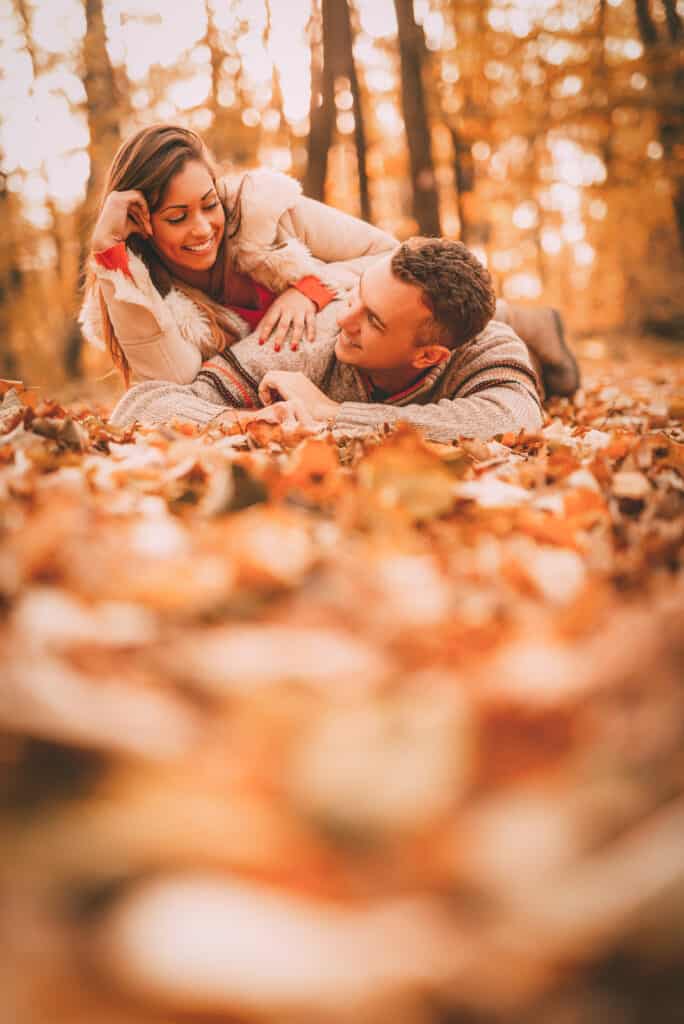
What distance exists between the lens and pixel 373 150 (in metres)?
10.6

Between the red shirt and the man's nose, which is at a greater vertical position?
the red shirt

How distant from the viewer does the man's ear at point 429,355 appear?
2166 mm

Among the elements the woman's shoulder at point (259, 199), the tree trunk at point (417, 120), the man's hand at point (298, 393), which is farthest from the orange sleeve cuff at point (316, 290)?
the tree trunk at point (417, 120)

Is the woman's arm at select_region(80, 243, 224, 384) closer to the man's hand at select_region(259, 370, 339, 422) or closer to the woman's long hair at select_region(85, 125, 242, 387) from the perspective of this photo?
the woman's long hair at select_region(85, 125, 242, 387)

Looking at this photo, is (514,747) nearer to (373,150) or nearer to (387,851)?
(387,851)

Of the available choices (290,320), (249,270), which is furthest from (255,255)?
(290,320)

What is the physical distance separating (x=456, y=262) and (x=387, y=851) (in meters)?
1.95

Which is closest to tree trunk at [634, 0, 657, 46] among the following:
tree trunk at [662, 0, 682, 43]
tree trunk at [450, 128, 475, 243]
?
tree trunk at [662, 0, 682, 43]

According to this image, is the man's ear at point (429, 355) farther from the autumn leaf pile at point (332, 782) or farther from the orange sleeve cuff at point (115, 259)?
the autumn leaf pile at point (332, 782)

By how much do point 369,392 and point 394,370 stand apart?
0.13 m

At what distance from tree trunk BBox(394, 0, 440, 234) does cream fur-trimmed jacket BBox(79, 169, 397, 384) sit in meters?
3.01

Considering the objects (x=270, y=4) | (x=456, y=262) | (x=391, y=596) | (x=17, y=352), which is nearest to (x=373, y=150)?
(x=270, y=4)

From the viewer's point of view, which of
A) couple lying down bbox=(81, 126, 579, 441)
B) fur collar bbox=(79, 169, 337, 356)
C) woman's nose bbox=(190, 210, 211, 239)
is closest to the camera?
couple lying down bbox=(81, 126, 579, 441)

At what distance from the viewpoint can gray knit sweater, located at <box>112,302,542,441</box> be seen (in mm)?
2010
